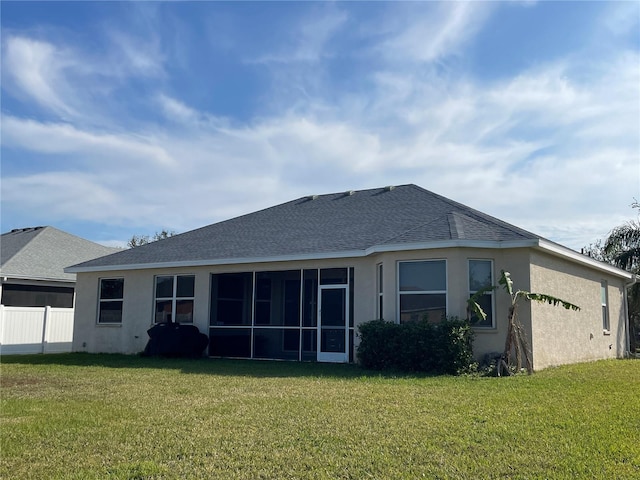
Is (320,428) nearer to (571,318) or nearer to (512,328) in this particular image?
(512,328)

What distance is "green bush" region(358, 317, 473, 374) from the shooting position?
13367mm

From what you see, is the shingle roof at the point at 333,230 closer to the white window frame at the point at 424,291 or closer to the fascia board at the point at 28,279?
the white window frame at the point at 424,291

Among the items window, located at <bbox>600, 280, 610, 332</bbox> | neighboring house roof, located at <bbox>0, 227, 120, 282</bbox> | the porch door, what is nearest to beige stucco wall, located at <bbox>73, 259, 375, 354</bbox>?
the porch door

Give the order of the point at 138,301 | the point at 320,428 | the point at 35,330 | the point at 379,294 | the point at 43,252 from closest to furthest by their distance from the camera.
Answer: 1. the point at 320,428
2. the point at 379,294
3. the point at 138,301
4. the point at 35,330
5. the point at 43,252

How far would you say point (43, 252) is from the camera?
2678 centimetres

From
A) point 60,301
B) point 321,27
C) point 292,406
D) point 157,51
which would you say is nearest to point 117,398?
point 292,406

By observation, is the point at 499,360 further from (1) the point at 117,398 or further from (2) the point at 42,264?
(2) the point at 42,264

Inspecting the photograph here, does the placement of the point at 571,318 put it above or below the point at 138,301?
below

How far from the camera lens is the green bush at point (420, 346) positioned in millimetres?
13367

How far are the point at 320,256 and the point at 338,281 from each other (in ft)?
3.38

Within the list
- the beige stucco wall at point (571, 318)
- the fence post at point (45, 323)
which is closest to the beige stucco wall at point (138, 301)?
the fence post at point (45, 323)

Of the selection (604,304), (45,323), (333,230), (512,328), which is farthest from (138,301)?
(604,304)

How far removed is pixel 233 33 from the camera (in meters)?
12.8

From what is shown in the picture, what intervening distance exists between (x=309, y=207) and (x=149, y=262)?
6.05 metres
